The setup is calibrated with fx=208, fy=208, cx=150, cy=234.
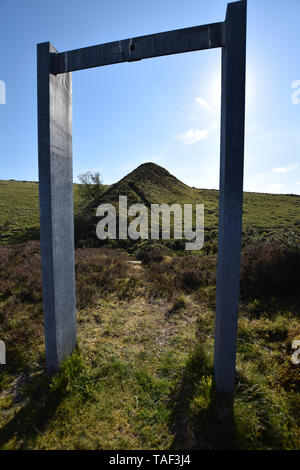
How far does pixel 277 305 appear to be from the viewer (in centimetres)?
625

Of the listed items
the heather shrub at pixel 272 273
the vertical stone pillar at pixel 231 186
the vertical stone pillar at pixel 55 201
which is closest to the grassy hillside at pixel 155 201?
the heather shrub at pixel 272 273

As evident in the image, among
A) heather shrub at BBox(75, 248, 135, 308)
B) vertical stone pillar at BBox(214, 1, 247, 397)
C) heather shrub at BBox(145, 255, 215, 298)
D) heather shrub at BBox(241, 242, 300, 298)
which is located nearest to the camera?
vertical stone pillar at BBox(214, 1, 247, 397)

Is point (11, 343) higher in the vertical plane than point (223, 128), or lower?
lower

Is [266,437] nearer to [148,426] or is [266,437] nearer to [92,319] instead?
[148,426]

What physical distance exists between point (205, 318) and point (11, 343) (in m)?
4.87

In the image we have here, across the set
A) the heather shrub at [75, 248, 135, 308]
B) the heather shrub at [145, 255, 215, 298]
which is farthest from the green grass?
the heather shrub at [145, 255, 215, 298]

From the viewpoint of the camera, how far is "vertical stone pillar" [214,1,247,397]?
110 inches

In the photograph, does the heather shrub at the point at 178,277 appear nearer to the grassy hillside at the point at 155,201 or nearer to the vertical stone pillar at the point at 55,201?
the vertical stone pillar at the point at 55,201

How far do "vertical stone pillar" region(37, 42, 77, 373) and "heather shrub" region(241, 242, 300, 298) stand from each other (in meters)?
5.86

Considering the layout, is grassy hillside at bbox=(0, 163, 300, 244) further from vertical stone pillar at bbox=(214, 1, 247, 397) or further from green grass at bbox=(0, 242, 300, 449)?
vertical stone pillar at bbox=(214, 1, 247, 397)

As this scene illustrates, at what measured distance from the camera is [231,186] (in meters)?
2.95

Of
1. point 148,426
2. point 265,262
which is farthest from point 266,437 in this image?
point 265,262

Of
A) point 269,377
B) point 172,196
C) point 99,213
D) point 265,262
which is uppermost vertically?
point 172,196

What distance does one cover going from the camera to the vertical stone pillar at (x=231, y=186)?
2.79 meters
